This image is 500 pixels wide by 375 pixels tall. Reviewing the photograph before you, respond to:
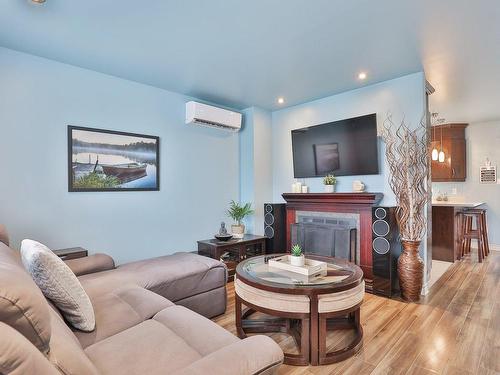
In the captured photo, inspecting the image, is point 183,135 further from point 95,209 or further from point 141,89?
point 95,209

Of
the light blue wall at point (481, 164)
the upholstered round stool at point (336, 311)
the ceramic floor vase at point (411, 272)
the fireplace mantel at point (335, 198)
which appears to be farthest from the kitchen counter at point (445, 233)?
A: the upholstered round stool at point (336, 311)

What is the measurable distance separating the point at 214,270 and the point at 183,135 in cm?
211

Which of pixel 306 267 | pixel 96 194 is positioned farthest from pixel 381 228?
pixel 96 194

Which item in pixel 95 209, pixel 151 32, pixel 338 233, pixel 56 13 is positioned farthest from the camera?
pixel 338 233

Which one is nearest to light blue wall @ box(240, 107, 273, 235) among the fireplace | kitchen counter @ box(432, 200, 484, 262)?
the fireplace

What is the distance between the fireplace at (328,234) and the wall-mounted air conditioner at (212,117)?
1.69 metres

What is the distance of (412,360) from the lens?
6.73 feet

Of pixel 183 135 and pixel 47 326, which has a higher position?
pixel 183 135

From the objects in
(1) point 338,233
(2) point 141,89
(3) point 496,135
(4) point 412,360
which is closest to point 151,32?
(2) point 141,89

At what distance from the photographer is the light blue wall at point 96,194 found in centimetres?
280

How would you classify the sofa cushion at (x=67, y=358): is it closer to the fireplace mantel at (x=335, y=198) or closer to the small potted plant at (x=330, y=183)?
the fireplace mantel at (x=335, y=198)

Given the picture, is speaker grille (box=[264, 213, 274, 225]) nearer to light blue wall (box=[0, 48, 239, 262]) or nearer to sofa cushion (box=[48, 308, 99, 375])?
light blue wall (box=[0, 48, 239, 262])

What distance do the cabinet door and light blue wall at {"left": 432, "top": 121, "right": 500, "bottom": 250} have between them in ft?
0.40

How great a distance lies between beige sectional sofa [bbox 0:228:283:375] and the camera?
800mm
